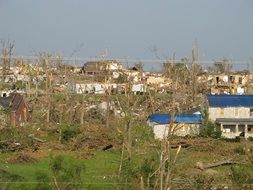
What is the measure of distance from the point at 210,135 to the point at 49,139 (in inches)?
151

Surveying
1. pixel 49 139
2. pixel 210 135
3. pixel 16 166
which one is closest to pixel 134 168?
pixel 16 166

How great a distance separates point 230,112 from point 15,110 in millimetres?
5759

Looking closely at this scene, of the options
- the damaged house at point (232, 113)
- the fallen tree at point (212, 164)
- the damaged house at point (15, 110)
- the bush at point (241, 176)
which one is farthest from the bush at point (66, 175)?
the damaged house at point (232, 113)

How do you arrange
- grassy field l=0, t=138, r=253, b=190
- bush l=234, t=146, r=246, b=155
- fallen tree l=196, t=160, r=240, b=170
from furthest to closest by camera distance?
bush l=234, t=146, r=246, b=155 < fallen tree l=196, t=160, r=240, b=170 < grassy field l=0, t=138, r=253, b=190

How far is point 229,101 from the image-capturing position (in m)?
13.7

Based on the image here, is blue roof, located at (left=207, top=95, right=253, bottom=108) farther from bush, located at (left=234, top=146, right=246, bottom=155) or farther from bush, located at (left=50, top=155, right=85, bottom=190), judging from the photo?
bush, located at (left=50, top=155, right=85, bottom=190)

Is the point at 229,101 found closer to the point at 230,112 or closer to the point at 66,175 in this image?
the point at 230,112

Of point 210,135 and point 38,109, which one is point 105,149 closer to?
point 210,135

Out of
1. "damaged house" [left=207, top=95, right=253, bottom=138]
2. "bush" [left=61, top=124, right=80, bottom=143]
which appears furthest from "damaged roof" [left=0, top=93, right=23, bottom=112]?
"damaged house" [left=207, top=95, right=253, bottom=138]

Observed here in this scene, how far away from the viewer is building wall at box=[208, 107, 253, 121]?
531 inches

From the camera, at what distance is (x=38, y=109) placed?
49.9 feet

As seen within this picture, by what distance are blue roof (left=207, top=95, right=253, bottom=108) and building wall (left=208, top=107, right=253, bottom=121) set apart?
109mm

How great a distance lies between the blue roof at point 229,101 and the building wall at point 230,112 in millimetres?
109

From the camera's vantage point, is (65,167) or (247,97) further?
(247,97)
